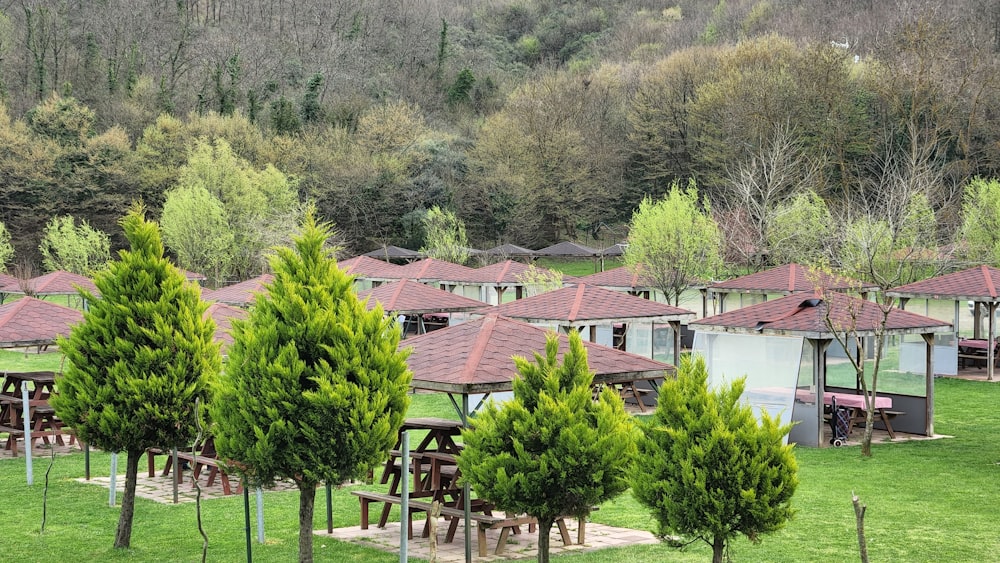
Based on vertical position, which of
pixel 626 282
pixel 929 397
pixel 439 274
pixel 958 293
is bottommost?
pixel 929 397

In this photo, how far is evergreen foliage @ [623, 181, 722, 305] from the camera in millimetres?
29484

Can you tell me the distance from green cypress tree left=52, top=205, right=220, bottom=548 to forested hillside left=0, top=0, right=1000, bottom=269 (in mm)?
27520

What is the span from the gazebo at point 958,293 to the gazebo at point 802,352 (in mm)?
6242

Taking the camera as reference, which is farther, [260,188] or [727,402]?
[260,188]

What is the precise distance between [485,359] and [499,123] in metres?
56.3

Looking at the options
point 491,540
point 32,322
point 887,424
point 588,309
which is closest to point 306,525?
point 491,540

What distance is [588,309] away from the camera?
831 inches

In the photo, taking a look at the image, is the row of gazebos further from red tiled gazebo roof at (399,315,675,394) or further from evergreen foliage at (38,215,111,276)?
evergreen foliage at (38,215,111,276)

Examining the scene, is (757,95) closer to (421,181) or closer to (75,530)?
(421,181)

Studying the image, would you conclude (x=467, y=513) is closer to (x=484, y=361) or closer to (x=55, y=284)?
(x=484, y=361)

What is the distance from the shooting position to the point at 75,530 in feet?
37.4

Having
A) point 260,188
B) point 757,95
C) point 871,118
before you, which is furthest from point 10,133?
point 871,118

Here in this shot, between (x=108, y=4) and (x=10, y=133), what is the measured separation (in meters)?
36.7

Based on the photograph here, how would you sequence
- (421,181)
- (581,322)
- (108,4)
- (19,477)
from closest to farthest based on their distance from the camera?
1. (19,477)
2. (581,322)
3. (421,181)
4. (108,4)
